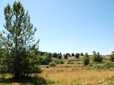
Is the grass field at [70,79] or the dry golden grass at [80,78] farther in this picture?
the dry golden grass at [80,78]

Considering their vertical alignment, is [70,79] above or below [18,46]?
below

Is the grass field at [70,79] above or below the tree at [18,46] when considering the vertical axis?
below

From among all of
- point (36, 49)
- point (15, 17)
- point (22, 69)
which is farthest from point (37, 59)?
point (15, 17)

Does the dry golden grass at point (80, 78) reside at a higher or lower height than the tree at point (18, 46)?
lower

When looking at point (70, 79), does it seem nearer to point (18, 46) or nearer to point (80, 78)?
point (80, 78)

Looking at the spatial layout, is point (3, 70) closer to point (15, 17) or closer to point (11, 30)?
point (11, 30)

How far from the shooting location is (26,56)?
1215 cm

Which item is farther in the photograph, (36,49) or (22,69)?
(36,49)

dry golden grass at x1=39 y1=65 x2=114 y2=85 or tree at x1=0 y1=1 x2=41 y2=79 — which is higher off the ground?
tree at x1=0 y1=1 x2=41 y2=79

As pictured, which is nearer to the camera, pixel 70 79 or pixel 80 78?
pixel 70 79

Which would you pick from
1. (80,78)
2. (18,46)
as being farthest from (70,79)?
(18,46)

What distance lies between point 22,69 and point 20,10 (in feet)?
26.5

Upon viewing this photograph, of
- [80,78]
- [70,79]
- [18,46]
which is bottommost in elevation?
[80,78]

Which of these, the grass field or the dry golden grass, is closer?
the grass field
